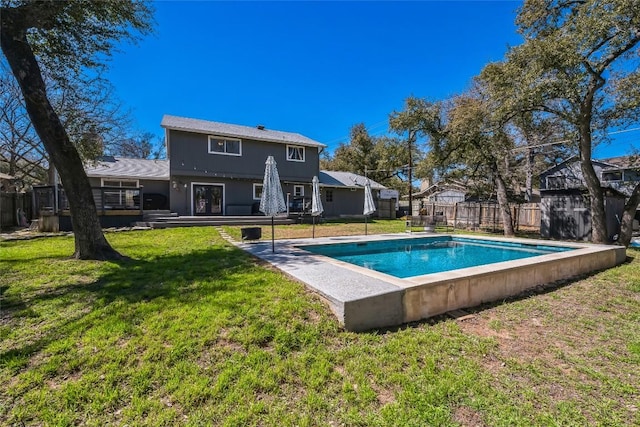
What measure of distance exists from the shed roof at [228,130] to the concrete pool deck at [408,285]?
39.6 feet

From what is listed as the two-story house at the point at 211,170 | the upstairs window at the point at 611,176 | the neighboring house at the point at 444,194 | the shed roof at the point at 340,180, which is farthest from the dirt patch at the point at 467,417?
the neighboring house at the point at 444,194

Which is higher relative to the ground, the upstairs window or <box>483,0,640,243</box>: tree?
<box>483,0,640,243</box>: tree

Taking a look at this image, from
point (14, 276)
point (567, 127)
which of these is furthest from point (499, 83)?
point (14, 276)

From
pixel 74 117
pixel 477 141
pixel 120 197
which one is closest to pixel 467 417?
pixel 477 141

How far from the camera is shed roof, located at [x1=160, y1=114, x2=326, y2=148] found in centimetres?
1626

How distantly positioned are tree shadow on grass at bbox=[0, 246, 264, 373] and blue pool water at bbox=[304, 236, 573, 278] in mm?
3470

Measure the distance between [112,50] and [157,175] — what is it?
10300 mm

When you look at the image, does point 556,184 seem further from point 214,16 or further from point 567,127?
point 214,16

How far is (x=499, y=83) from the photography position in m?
11.1

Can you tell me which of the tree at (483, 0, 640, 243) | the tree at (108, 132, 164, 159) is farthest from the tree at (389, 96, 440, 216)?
the tree at (108, 132, 164, 159)

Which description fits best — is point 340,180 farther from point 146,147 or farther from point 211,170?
point 146,147

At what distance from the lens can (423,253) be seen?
33.7 feet

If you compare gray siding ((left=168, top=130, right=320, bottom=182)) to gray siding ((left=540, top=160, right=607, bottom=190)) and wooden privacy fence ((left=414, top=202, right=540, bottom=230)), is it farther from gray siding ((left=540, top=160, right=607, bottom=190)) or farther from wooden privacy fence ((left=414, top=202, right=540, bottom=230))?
gray siding ((left=540, top=160, right=607, bottom=190))

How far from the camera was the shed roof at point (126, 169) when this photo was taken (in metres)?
15.8
